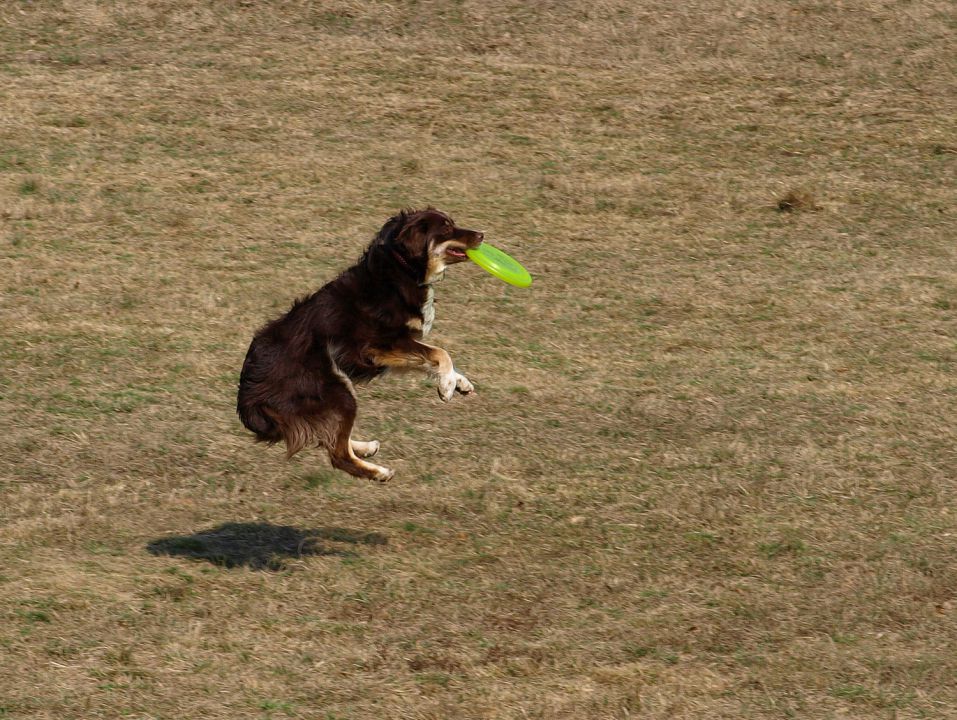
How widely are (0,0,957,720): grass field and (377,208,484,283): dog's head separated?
5.74 feet

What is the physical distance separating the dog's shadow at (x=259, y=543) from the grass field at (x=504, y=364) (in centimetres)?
3

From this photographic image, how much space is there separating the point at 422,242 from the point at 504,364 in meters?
3.91

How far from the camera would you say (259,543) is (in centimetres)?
820

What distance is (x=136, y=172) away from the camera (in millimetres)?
15789

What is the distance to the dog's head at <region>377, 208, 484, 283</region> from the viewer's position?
7.75m

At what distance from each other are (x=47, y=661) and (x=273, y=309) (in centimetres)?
633

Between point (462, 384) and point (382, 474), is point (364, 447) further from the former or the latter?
point (462, 384)

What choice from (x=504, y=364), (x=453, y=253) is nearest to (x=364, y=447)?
(x=453, y=253)

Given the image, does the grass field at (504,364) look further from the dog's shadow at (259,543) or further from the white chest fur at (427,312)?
the white chest fur at (427,312)

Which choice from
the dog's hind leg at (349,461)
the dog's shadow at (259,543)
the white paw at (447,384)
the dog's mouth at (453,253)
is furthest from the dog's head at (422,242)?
the dog's shadow at (259,543)

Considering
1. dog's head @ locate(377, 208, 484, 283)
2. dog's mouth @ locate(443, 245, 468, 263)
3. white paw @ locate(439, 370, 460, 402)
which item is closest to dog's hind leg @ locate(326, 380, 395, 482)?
white paw @ locate(439, 370, 460, 402)

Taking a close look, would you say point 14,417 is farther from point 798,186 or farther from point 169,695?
point 798,186

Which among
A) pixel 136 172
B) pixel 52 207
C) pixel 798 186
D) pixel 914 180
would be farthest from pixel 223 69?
pixel 914 180

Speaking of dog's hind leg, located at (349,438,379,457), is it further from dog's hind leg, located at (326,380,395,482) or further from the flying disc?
the flying disc
